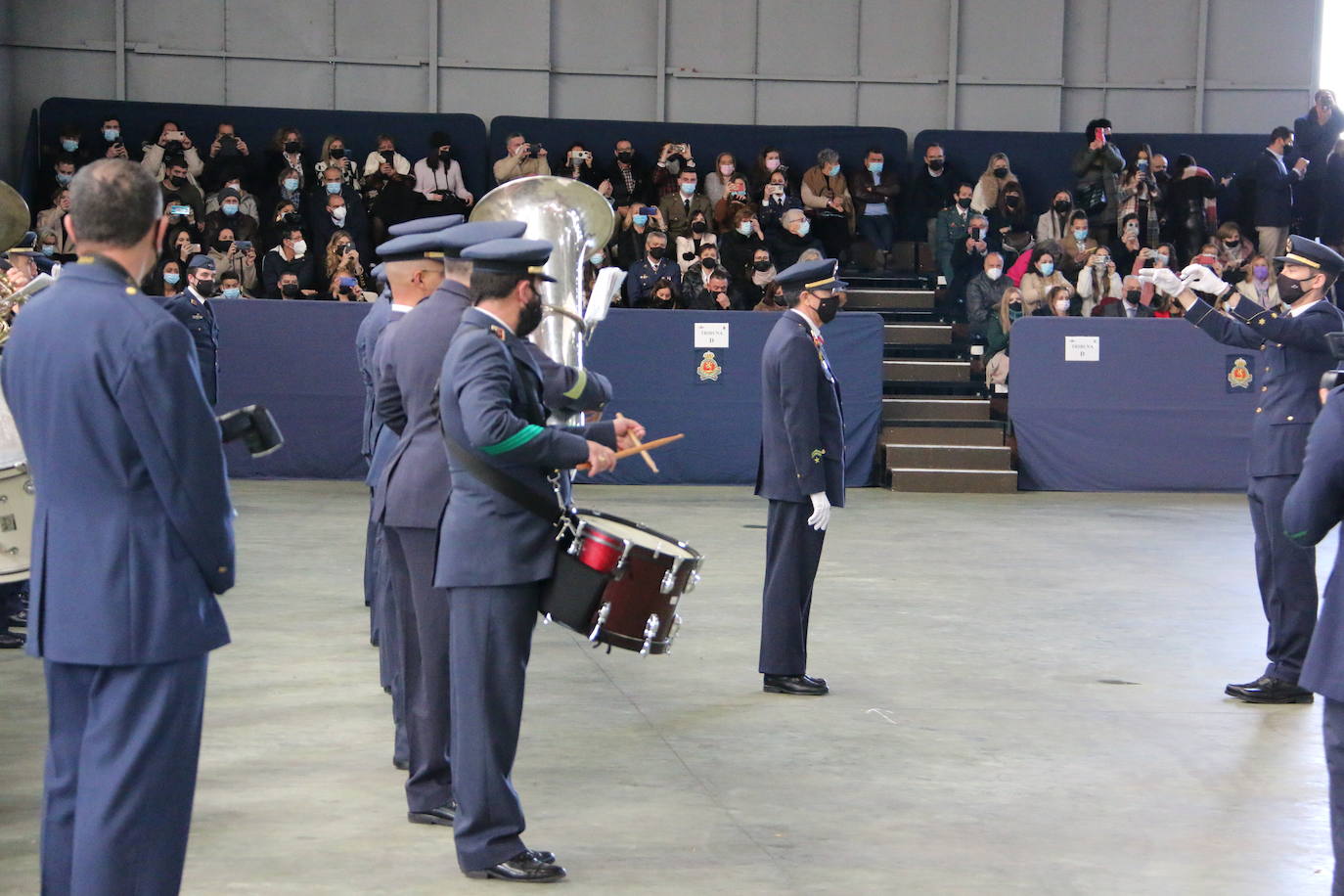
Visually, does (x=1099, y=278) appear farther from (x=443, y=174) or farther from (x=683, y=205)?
(x=443, y=174)

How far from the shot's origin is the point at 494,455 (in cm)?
425

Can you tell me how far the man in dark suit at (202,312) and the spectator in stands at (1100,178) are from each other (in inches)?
431

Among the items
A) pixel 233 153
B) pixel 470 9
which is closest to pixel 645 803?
pixel 233 153

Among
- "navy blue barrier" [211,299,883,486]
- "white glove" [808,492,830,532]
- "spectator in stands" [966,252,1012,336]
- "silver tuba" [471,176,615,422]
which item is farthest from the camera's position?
"spectator in stands" [966,252,1012,336]

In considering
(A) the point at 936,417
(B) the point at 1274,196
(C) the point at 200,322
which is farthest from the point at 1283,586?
(B) the point at 1274,196

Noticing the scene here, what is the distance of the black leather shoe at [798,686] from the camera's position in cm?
692

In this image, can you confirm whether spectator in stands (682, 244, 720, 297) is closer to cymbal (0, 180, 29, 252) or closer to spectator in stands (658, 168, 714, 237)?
spectator in stands (658, 168, 714, 237)

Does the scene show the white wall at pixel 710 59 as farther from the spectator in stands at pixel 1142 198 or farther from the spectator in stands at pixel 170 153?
the spectator in stands at pixel 1142 198

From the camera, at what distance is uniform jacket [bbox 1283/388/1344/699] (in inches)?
145

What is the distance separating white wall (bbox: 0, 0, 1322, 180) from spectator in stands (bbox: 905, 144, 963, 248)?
132 cm

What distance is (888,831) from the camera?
503 cm

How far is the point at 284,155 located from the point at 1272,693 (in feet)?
45.3

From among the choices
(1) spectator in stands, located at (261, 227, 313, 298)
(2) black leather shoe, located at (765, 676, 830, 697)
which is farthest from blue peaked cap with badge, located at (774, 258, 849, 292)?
(1) spectator in stands, located at (261, 227, 313, 298)

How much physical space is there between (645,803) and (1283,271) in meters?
4.06
